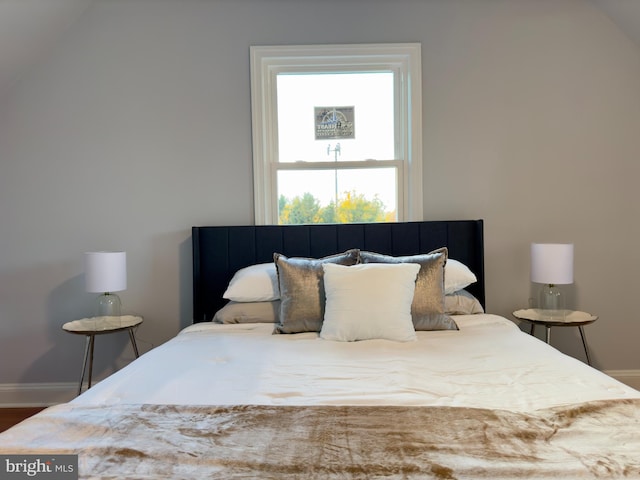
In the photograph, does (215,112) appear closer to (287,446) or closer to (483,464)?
(287,446)

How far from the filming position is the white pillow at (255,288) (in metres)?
2.57

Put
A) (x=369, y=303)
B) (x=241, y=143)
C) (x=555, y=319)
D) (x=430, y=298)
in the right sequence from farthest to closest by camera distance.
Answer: (x=241, y=143) < (x=555, y=319) < (x=430, y=298) < (x=369, y=303)

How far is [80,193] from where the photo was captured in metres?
3.09

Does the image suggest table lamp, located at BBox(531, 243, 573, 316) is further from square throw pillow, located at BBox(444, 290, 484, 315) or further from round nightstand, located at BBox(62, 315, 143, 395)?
round nightstand, located at BBox(62, 315, 143, 395)

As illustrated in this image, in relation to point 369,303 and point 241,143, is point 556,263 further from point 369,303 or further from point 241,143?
point 241,143

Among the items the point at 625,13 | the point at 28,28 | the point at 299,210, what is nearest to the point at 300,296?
the point at 299,210

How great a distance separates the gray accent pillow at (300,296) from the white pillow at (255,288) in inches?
5.5

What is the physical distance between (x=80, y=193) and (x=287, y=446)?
2.65 m

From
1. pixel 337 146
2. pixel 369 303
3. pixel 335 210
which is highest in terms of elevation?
pixel 337 146

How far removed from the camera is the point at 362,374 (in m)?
1.66

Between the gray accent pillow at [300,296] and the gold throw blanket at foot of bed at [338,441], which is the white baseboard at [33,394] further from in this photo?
the gold throw blanket at foot of bed at [338,441]

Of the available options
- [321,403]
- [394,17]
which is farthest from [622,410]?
[394,17]

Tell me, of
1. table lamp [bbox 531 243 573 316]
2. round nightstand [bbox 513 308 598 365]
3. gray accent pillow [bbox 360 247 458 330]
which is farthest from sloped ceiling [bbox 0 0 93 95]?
round nightstand [bbox 513 308 598 365]

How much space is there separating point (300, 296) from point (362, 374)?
0.76 m
